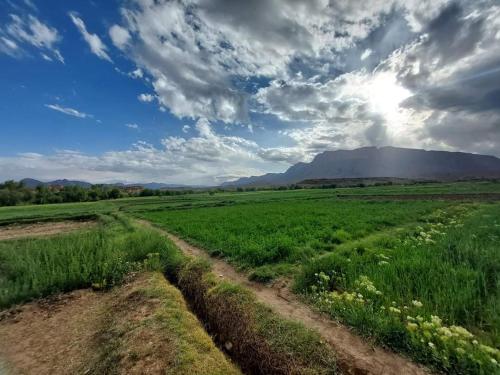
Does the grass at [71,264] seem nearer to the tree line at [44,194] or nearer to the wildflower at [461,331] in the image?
the wildflower at [461,331]

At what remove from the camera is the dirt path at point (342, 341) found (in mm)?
4188

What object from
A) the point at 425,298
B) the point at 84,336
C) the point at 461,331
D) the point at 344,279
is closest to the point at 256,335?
the point at 344,279

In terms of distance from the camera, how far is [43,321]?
712cm

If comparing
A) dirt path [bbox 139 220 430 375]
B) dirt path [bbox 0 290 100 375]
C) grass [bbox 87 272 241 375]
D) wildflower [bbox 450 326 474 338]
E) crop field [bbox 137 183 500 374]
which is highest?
wildflower [bbox 450 326 474 338]

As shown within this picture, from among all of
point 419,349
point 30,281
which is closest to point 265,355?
point 419,349

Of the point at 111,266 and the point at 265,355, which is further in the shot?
the point at 111,266

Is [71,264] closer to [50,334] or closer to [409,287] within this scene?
[50,334]

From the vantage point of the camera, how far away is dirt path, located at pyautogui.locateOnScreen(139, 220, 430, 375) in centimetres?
419

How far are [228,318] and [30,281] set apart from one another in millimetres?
7610

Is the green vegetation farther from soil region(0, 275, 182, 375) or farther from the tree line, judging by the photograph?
the tree line

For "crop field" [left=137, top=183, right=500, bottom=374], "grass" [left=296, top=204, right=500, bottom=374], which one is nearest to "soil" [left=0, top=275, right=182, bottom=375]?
"crop field" [left=137, top=183, right=500, bottom=374]

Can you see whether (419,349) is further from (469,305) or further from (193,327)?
(193,327)

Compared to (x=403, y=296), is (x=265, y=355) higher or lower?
lower

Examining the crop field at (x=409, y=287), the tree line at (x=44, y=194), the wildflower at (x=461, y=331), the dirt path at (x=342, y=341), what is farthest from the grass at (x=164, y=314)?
the tree line at (x=44, y=194)
